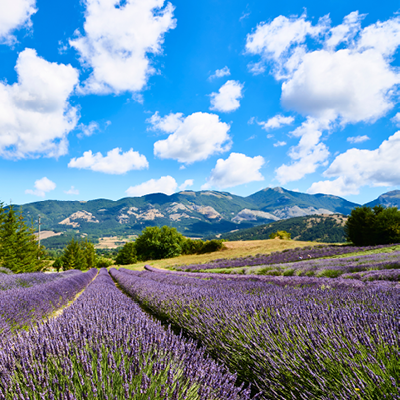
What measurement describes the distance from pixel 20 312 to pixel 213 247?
121 feet

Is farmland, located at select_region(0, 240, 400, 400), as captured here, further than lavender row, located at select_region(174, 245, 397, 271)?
No

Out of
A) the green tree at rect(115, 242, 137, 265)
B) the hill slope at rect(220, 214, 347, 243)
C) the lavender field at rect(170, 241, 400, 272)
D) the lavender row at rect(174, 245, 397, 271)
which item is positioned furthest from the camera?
the hill slope at rect(220, 214, 347, 243)

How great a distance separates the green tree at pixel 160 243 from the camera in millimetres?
46781

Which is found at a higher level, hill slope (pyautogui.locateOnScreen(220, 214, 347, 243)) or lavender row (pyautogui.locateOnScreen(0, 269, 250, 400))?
lavender row (pyautogui.locateOnScreen(0, 269, 250, 400))

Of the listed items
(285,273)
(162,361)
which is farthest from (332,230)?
(162,361)

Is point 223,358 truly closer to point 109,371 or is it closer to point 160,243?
point 109,371

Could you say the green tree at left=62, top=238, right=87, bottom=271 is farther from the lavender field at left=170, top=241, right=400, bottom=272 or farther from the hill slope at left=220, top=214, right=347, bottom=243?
the hill slope at left=220, top=214, right=347, bottom=243

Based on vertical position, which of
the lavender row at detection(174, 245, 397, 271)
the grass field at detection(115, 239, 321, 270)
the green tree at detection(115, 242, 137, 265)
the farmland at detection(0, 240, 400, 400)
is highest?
the farmland at detection(0, 240, 400, 400)

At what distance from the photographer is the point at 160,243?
153 ft

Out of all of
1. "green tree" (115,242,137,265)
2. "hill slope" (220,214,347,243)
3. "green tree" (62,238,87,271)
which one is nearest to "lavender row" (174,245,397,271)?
"green tree" (62,238,87,271)

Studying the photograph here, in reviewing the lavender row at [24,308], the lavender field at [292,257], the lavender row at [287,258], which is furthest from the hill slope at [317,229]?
the lavender row at [24,308]

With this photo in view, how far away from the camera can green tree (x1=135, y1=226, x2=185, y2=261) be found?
153 ft

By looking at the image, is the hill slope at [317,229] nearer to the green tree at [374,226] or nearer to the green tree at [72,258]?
the green tree at [374,226]

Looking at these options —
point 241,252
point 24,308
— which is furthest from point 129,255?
point 24,308
